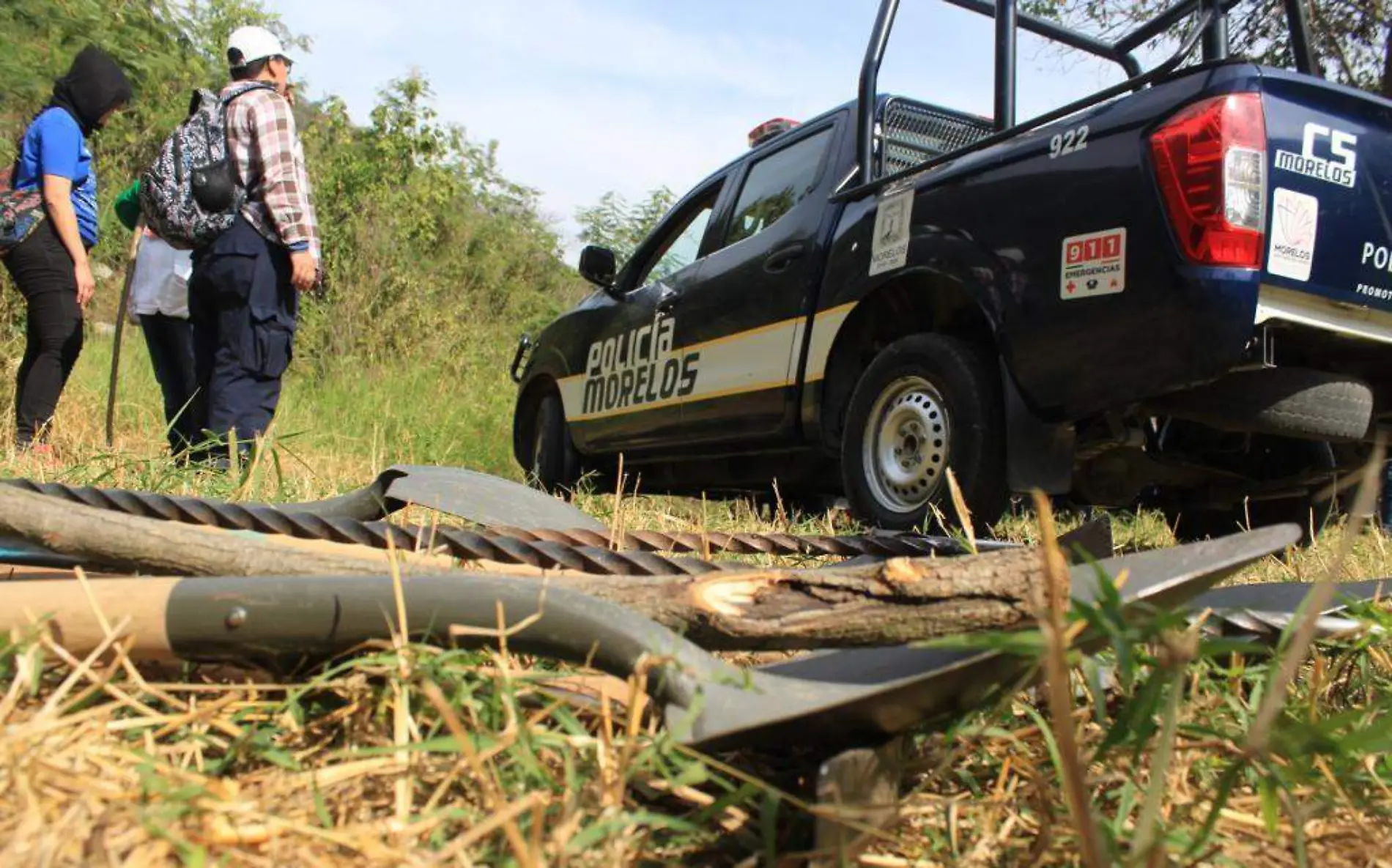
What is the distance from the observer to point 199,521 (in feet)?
5.89

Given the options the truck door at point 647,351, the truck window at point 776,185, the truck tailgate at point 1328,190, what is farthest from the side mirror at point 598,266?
the truck tailgate at point 1328,190

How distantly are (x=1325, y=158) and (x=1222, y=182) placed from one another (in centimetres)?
37

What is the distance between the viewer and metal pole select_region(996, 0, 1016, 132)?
3.55 m

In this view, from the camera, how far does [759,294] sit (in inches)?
177

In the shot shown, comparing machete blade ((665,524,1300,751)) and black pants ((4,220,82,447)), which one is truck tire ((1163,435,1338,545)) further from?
black pants ((4,220,82,447))

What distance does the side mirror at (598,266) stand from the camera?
577 cm

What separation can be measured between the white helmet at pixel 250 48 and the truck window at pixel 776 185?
2134 mm

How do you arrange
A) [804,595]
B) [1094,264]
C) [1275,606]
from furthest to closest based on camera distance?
[1094,264], [1275,606], [804,595]

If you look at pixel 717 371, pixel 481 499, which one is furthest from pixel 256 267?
pixel 481 499

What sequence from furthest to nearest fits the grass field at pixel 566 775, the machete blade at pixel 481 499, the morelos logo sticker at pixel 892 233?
the morelos logo sticker at pixel 892 233 < the machete blade at pixel 481 499 < the grass field at pixel 566 775

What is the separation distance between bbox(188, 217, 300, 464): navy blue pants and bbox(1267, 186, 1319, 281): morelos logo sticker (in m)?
3.48

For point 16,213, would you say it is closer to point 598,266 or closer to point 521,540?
point 598,266

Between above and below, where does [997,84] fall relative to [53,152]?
above

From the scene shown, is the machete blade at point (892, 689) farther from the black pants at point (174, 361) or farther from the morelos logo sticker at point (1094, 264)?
the black pants at point (174, 361)
